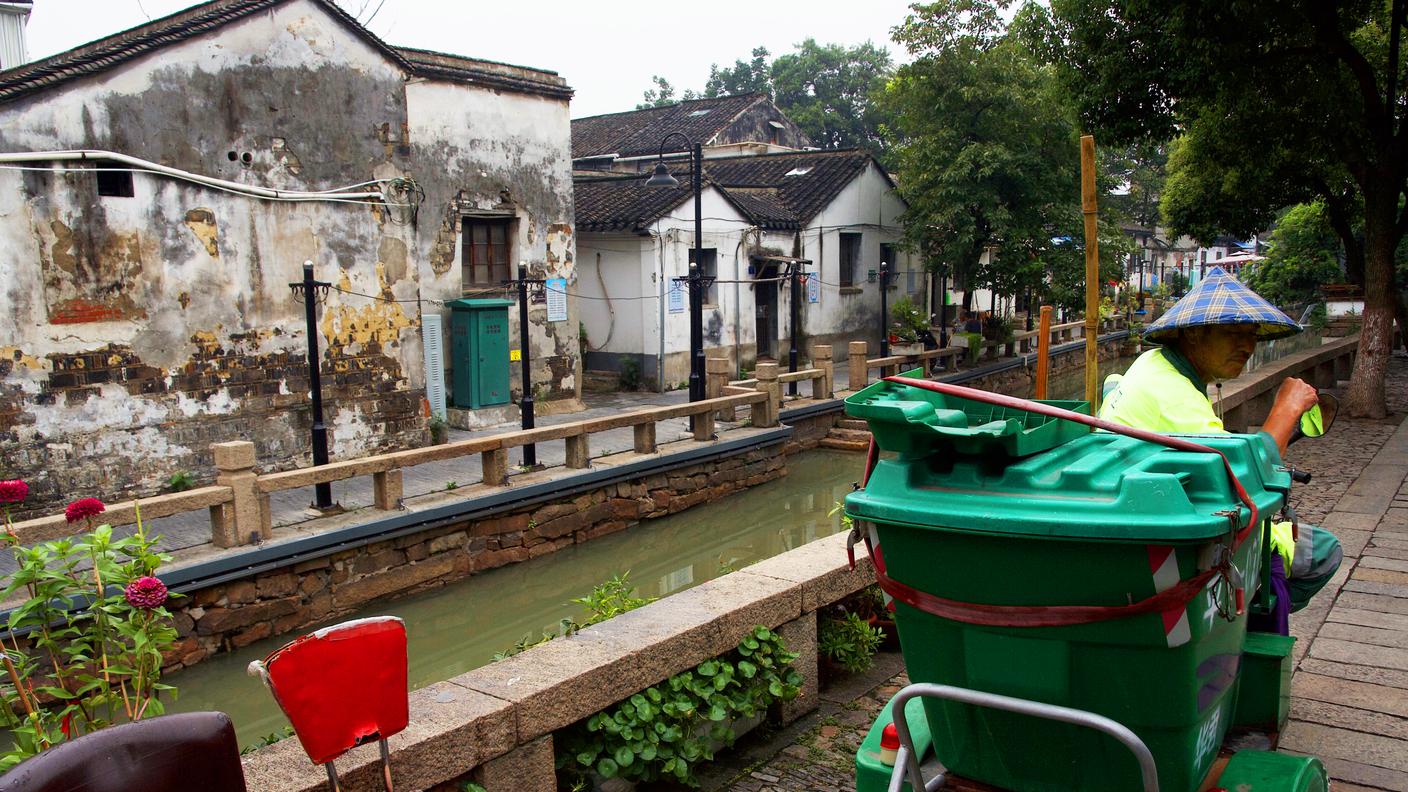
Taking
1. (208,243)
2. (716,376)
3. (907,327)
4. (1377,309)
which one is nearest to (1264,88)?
(1377,309)

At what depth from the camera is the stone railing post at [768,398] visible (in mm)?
14297

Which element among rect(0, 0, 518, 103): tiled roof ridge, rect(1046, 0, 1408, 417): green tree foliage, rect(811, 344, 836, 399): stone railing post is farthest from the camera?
rect(811, 344, 836, 399): stone railing post

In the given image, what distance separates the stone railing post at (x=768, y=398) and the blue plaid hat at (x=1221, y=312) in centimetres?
1076

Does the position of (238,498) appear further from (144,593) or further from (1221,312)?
(1221,312)

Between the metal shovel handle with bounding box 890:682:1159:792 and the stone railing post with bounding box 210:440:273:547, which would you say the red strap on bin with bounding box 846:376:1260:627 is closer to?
the metal shovel handle with bounding box 890:682:1159:792

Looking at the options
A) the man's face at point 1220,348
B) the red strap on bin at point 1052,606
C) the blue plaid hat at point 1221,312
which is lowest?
the red strap on bin at point 1052,606

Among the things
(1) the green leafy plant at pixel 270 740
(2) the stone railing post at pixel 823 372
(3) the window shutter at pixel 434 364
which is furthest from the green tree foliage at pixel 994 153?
(1) the green leafy plant at pixel 270 740

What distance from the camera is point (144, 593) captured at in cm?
260

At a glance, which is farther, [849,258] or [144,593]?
[849,258]

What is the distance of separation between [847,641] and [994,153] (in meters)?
17.1

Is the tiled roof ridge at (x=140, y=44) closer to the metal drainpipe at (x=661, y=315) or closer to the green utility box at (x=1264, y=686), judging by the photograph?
the metal drainpipe at (x=661, y=315)

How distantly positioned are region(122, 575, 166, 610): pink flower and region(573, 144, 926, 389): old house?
610 inches

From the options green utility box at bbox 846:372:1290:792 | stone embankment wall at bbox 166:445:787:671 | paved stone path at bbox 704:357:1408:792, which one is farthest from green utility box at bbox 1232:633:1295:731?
stone embankment wall at bbox 166:445:787:671

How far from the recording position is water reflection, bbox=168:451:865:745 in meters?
7.90
